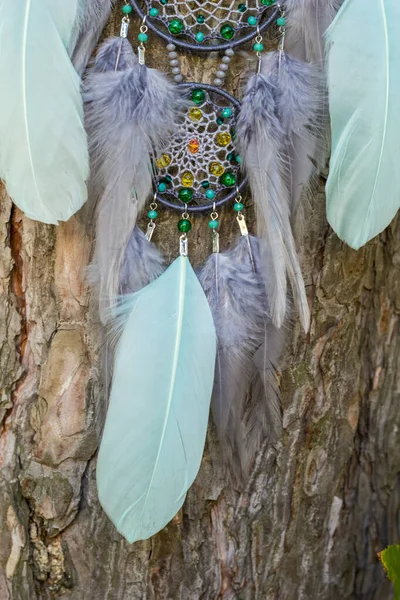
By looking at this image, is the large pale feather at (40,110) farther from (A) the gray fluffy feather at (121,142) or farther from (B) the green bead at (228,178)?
(B) the green bead at (228,178)

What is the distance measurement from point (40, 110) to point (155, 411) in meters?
0.38

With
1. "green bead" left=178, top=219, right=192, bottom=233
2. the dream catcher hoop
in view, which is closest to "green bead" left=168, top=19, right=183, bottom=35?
the dream catcher hoop

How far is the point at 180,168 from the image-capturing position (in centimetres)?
80

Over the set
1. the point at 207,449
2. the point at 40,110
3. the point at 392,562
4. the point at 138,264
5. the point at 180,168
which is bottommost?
the point at 392,562

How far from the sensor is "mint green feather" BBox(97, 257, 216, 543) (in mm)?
738

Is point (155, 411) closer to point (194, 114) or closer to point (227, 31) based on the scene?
point (194, 114)

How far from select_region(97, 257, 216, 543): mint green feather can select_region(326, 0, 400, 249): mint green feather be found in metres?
0.25

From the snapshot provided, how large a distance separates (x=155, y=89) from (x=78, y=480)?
55 cm

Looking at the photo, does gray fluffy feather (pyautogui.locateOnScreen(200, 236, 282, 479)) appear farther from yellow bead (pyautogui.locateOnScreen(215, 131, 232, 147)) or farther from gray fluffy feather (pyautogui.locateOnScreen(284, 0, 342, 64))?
gray fluffy feather (pyautogui.locateOnScreen(284, 0, 342, 64))

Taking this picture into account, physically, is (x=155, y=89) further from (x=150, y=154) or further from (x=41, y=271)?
(x=41, y=271)

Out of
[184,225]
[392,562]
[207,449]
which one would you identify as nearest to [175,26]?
[184,225]

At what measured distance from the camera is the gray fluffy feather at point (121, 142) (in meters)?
0.74

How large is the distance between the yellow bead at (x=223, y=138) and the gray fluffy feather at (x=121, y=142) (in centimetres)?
6

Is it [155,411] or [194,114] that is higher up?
[194,114]
